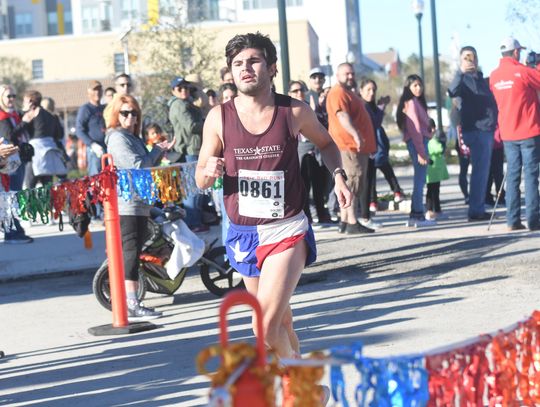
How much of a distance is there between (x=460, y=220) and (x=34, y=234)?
6286 millimetres

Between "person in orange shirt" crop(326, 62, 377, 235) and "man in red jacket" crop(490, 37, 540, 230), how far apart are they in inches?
61.9

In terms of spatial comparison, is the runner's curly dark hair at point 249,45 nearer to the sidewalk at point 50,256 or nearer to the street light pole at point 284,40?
the sidewalk at point 50,256

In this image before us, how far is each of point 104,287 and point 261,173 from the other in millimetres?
4341

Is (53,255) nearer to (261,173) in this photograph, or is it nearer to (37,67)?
(261,173)

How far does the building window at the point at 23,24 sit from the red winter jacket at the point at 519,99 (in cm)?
12092

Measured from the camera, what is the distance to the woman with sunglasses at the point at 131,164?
31.8ft

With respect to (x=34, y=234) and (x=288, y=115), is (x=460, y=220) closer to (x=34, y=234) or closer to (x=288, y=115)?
(x=34, y=234)

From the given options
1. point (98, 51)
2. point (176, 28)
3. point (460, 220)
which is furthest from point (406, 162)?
point (98, 51)

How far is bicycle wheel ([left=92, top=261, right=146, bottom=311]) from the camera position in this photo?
33.1ft

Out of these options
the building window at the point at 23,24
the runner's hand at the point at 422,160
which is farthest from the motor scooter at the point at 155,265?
the building window at the point at 23,24

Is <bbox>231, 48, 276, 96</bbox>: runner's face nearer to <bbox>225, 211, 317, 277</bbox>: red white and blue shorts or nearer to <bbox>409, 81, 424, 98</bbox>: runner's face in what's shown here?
<bbox>225, 211, 317, 277</bbox>: red white and blue shorts

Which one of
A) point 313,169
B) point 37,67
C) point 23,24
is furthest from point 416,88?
point 23,24

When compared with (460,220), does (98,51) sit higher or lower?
higher

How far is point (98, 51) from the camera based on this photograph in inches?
3656
